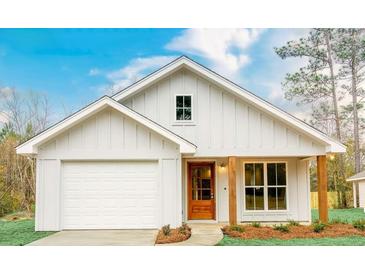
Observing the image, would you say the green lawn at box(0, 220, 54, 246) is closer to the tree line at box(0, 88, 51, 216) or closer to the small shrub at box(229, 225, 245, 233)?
the small shrub at box(229, 225, 245, 233)

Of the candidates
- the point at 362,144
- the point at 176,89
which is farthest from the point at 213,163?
the point at 362,144

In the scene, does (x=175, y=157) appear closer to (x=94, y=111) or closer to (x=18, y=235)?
(x=94, y=111)

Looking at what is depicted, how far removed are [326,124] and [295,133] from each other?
13.8 meters

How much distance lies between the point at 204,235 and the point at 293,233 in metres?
2.42

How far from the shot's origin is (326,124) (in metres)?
27.1

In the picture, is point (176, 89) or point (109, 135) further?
point (176, 89)

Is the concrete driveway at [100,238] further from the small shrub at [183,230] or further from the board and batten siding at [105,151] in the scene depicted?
the board and batten siding at [105,151]

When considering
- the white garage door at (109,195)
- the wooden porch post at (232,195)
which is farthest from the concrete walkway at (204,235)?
the white garage door at (109,195)

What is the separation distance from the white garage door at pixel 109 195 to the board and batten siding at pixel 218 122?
188 cm

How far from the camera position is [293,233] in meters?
12.4

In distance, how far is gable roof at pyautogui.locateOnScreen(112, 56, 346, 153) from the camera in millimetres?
13891

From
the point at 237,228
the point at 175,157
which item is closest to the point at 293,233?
the point at 237,228
